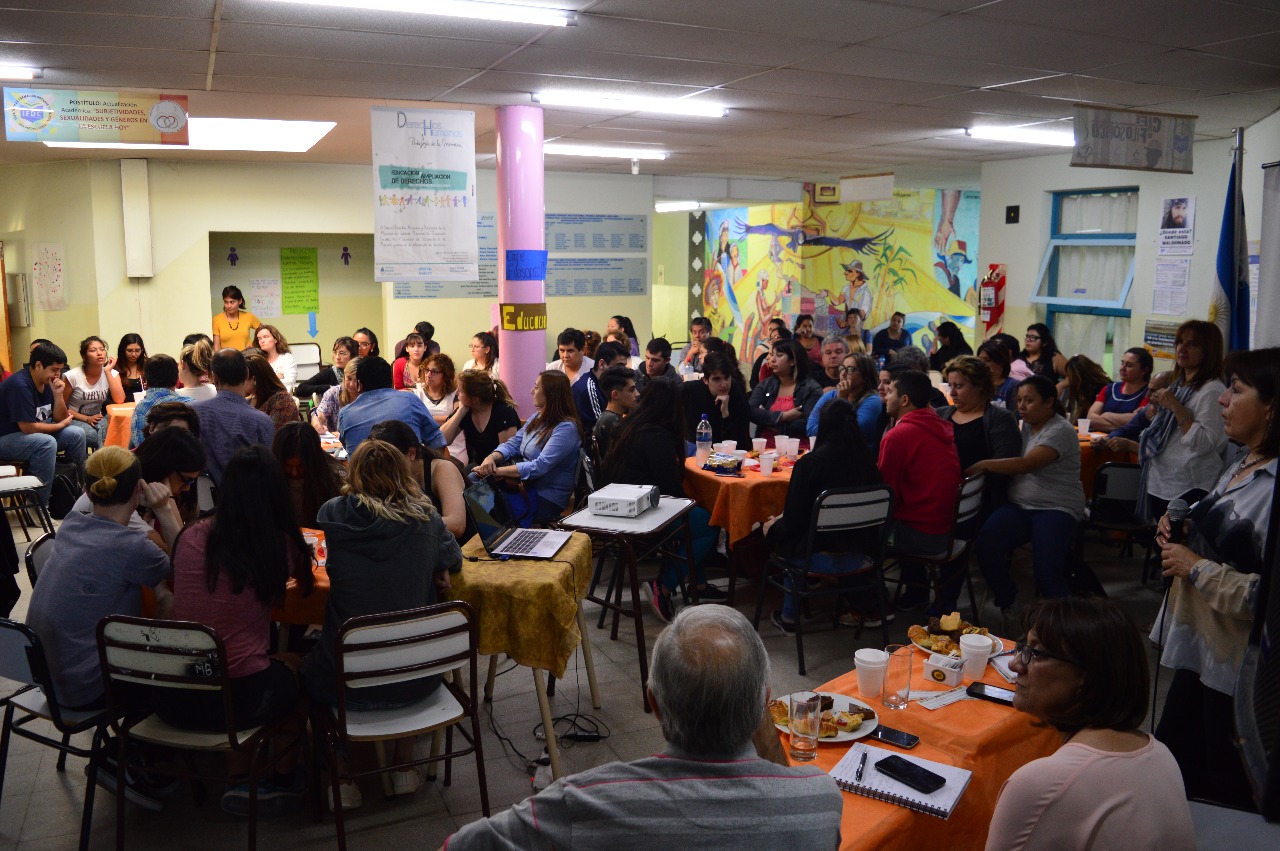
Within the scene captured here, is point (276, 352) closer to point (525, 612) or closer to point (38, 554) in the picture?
point (38, 554)

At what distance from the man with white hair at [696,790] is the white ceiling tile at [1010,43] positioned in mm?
3822

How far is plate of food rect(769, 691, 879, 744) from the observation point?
7.80 feet

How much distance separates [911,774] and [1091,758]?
469 mm

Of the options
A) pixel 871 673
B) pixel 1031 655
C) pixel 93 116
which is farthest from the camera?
pixel 93 116

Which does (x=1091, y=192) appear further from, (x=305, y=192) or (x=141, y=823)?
(x=141, y=823)

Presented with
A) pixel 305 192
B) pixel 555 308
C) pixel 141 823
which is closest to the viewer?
pixel 141 823

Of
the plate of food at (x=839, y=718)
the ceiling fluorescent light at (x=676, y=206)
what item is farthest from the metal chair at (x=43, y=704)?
the ceiling fluorescent light at (x=676, y=206)

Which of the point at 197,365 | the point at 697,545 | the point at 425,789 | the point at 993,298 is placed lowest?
the point at 425,789

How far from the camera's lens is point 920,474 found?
4.98 m

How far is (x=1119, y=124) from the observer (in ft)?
19.4

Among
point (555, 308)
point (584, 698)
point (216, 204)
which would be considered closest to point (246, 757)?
point (584, 698)

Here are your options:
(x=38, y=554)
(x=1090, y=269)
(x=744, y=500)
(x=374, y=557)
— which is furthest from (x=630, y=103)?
(x=1090, y=269)

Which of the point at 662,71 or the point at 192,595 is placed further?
the point at 662,71

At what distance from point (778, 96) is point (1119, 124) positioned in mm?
2148
